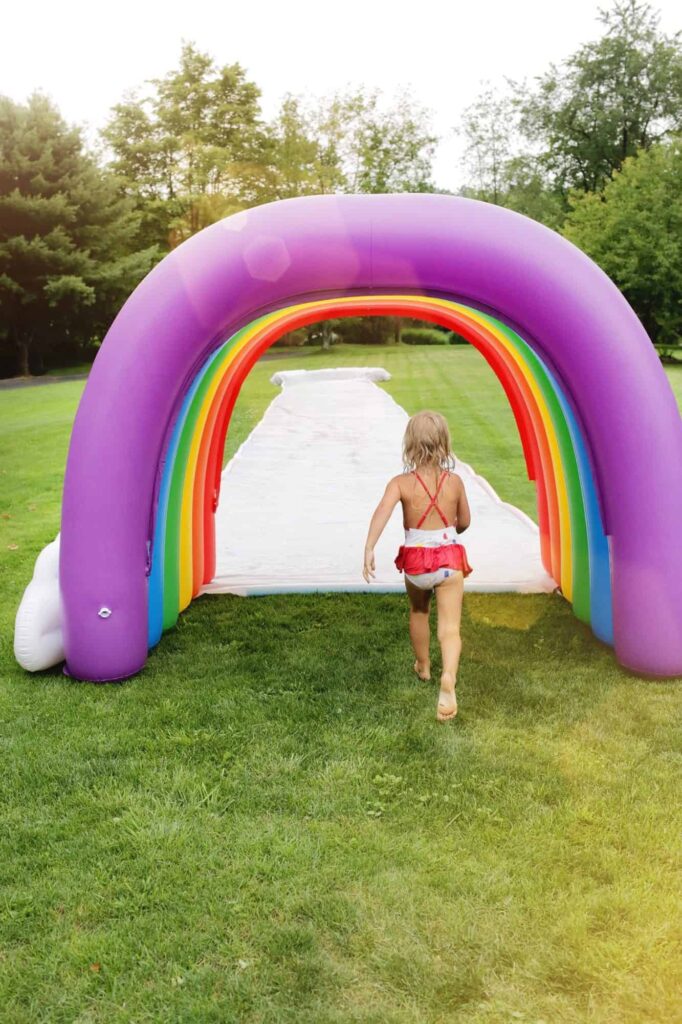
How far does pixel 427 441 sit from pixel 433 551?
48 centimetres

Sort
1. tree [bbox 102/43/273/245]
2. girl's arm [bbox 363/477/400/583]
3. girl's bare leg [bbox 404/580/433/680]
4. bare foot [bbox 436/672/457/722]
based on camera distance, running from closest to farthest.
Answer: bare foot [bbox 436/672/457/722]
girl's arm [bbox 363/477/400/583]
girl's bare leg [bbox 404/580/433/680]
tree [bbox 102/43/273/245]

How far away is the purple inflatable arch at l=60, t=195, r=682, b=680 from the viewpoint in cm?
402

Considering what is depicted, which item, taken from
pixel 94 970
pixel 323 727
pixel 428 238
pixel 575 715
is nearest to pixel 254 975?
pixel 94 970

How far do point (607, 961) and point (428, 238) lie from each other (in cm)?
292

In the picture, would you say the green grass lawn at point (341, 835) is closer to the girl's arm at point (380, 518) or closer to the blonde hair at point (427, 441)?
the girl's arm at point (380, 518)

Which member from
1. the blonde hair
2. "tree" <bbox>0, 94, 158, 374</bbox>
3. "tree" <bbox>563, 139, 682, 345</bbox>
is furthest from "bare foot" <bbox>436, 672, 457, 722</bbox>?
"tree" <bbox>0, 94, 158, 374</bbox>

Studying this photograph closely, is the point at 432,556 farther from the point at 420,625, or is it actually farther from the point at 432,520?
the point at 420,625

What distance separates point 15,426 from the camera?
15742 millimetres

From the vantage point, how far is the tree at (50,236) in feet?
90.8

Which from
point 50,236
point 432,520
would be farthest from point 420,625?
point 50,236

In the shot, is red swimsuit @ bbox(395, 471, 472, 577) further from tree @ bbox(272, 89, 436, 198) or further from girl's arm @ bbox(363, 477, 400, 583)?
tree @ bbox(272, 89, 436, 198)

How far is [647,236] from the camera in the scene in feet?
89.0

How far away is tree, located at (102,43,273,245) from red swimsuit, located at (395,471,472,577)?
32.4 metres

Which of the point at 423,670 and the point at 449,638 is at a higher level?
the point at 449,638
